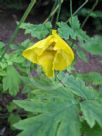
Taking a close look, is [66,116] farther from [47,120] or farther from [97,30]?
[97,30]

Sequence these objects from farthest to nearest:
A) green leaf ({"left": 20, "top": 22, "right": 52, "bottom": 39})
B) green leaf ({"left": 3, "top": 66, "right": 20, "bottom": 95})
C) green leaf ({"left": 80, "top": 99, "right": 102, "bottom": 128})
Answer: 1. green leaf ({"left": 3, "top": 66, "right": 20, "bottom": 95})
2. green leaf ({"left": 20, "top": 22, "right": 52, "bottom": 39})
3. green leaf ({"left": 80, "top": 99, "right": 102, "bottom": 128})

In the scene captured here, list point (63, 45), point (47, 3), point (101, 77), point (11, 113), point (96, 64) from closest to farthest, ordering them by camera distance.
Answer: point (63, 45)
point (101, 77)
point (11, 113)
point (96, 64)
point (47, 3)

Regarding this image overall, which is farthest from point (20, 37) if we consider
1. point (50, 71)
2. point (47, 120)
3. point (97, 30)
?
point (50, 71)

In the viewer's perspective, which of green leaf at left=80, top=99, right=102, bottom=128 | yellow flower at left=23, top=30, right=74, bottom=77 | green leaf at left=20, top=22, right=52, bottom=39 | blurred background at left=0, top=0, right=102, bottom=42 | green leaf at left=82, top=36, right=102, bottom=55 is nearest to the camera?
yellow flower at left=23, top=30, right=74, bottom=77

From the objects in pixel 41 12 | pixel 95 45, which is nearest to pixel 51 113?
pixel 95 45

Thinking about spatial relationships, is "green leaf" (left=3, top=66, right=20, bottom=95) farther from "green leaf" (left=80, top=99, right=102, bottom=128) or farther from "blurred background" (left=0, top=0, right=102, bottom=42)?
"blurred background" (left=0, top=0, right=102, bottom=42)

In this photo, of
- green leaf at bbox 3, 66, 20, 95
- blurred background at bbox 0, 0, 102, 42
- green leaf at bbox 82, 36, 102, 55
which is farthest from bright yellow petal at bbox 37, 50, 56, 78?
blurred background at bbox 0, 0, 102, 42

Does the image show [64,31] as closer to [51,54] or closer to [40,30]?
[40,30]

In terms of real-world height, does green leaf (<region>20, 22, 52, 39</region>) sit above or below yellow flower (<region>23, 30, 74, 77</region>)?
below
